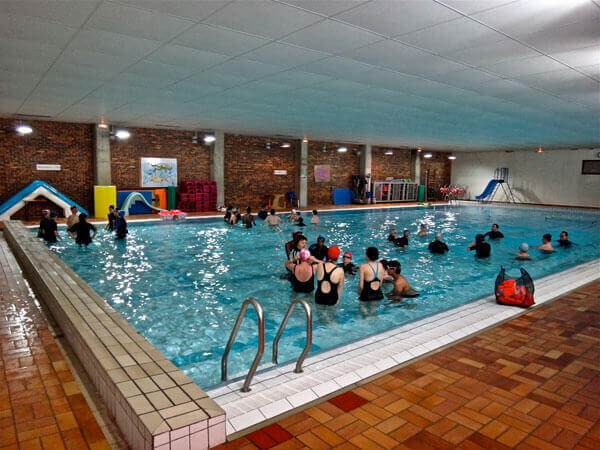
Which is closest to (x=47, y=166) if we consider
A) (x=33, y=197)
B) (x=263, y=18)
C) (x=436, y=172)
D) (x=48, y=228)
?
(x=33, y=197)

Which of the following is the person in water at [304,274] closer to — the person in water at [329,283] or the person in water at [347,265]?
the person in water at [329,283]

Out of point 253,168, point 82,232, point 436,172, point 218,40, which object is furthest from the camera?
point 436,172

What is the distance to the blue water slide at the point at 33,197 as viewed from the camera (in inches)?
572

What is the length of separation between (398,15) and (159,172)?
1633 centimetres

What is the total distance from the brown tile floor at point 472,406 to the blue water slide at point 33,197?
15.6 m

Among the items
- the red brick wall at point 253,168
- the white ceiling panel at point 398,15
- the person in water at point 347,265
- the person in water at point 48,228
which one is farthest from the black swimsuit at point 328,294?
the red brick wall at point 253,168

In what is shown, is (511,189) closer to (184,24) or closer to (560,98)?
(560,98)

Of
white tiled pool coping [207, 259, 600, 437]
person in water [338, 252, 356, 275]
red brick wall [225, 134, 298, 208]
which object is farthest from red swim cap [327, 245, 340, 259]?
red brick wall [225, 134, 298, 208]

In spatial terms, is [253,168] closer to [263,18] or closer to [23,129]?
[23,129]

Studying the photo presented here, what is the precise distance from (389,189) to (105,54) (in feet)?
78.7

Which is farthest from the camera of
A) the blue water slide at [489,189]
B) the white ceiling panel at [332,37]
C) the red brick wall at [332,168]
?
the blue water slide at [489,189]

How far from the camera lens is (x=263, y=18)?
194 inches

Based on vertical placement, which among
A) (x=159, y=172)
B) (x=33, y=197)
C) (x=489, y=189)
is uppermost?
(x=159, y=172)

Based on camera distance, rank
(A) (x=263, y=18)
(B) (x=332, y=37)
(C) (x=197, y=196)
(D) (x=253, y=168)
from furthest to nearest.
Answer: (D) (x=253, y=168)
(C) (x=197, y=196)
(B) (x=332, y=37)
(A) (x=263, y=18)
